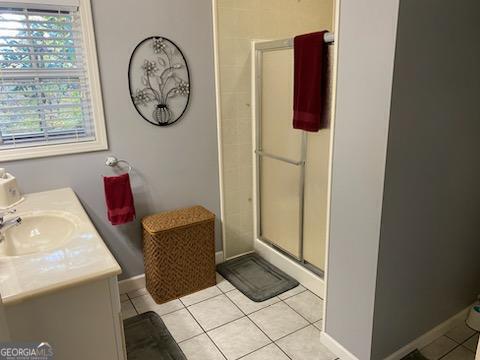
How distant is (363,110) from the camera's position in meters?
1.56

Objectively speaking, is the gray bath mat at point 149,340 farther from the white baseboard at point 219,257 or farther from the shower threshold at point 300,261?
the shower threshold at point 300,261

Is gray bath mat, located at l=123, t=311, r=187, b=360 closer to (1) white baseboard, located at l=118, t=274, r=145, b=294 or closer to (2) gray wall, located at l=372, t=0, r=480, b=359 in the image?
(1) white baseboard, located at l=118, t=274, r=145, b=294

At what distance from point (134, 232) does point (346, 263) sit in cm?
148

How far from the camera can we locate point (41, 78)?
208cm

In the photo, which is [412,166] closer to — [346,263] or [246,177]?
[346,263]

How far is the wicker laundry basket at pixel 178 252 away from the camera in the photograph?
7.80 ft

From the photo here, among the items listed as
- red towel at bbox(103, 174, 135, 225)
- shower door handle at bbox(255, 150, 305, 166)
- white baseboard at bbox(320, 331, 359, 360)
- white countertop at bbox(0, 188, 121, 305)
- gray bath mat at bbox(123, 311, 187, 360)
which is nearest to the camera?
white countertop at bbox(0, 188, 121, 305)

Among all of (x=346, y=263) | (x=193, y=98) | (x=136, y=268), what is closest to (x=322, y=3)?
(x=193, y=98)

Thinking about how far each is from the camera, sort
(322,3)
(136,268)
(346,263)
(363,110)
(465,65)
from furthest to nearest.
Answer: (322,3)
(136,268)
(346,263)
(465,65)
(363,110)

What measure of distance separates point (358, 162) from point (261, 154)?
50.7 inches

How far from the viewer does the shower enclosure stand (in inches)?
94.8

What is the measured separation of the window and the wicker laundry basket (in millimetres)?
680

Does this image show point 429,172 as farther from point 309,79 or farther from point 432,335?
point 432,335

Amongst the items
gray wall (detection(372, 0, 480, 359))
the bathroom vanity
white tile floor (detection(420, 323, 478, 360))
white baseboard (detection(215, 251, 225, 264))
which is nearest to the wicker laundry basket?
white baseboard (detection(215, 251, 225, 264))
